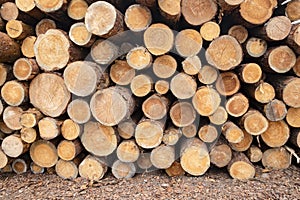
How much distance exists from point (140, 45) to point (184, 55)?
314 millimetres

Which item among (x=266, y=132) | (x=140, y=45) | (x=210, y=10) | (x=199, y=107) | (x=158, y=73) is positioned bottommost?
(x=266, y=132)

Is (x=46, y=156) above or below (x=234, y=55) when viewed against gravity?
below

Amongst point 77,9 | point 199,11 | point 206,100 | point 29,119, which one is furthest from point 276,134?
point 29,119

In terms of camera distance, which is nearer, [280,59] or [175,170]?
[280,59]

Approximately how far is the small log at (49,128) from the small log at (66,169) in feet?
0.89

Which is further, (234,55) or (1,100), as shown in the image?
(1,100)

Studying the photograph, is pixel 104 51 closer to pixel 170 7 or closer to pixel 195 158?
pixel 170 7

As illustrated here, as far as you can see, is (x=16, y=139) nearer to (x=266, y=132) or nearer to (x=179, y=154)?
(x=179, y=154)

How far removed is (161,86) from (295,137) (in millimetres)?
1073

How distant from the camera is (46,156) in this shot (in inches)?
102

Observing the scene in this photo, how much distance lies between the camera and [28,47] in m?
2.48

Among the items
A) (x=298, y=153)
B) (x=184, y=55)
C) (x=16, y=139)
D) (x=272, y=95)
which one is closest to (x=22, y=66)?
(x=16, y=139)

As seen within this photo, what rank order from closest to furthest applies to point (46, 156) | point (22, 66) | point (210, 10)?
point (210, 10) → point (22, 66) → point (46, 156)

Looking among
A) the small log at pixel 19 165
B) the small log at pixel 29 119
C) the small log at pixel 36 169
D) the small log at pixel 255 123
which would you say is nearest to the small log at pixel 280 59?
the small log at pixel 255 123
